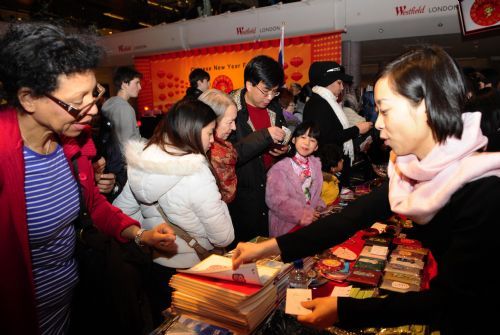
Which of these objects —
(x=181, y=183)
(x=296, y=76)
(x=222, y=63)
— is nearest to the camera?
(x=181, y=183)

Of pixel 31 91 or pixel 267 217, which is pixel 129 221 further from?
pixel 267 217

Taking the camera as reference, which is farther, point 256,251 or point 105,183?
point 105,183

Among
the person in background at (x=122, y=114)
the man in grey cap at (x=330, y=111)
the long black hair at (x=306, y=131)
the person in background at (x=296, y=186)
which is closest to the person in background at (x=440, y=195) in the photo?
the person in background at (x=296, y=186)

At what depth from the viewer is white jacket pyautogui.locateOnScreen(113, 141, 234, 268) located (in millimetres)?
1876

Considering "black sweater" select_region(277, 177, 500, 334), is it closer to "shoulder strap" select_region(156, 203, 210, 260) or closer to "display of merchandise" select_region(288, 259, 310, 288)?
"display of merchandise" select_region(288, 259, 310, 288)

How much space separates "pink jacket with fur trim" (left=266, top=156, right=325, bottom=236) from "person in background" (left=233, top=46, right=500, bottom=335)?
1.48 meters

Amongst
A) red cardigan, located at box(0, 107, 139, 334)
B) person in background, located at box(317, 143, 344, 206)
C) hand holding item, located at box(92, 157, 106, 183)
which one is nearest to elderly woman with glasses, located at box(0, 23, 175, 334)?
red cardigan, located at box(0, 107, 139, 334)

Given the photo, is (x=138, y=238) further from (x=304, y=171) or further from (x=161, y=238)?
(x=304, y=171)

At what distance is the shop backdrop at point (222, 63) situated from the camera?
716 centimetres

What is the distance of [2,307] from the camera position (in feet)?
3.96

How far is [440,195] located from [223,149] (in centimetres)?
157

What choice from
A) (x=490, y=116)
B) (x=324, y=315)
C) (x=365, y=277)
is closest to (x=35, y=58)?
(x=324, y=315)

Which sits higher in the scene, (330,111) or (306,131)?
(330,111)

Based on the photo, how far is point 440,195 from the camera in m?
1.01
